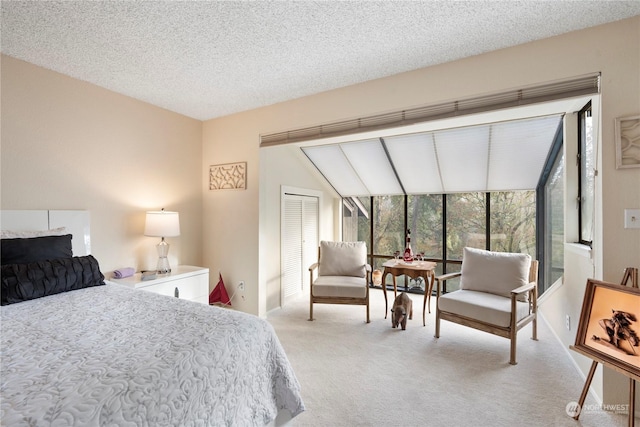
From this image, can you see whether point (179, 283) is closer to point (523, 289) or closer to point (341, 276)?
point (341, 276)

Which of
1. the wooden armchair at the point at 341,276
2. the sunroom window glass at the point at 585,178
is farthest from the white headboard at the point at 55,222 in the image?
the sunroom window glass at the point at 585,178

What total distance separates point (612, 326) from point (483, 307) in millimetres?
941

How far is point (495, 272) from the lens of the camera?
3.01 meters

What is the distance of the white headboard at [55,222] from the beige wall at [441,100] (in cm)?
140

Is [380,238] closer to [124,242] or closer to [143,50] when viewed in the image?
[124,242]

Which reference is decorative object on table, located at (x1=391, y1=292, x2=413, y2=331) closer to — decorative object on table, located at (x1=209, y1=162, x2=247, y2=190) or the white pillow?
decorative object on table, located at (x1=209, y1=162, x2=247, y2=190)

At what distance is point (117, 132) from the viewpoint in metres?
3.10

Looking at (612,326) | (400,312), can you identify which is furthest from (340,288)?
(612,326)

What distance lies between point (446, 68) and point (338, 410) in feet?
9.27

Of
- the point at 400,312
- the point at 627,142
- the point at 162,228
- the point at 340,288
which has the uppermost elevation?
the point at 627,142

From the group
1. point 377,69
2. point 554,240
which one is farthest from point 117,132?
point 554,240

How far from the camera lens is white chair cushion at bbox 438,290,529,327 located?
8.38 feet

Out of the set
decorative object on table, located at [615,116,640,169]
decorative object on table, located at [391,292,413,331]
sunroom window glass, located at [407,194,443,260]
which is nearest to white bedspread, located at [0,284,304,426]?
decorative object on table, located at [391,292,413,331]

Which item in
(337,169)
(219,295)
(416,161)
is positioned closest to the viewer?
(219,295)
